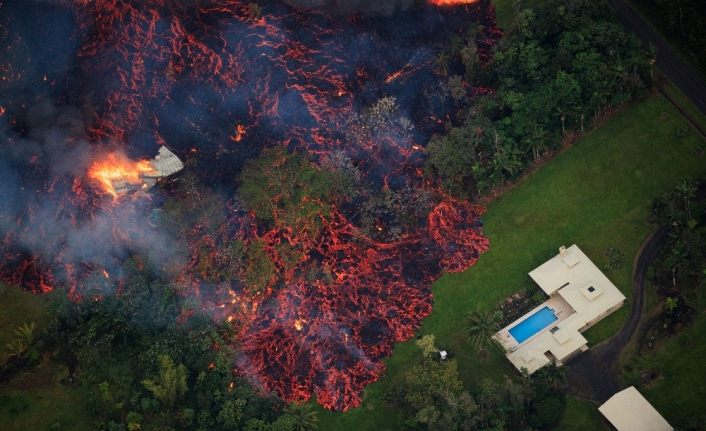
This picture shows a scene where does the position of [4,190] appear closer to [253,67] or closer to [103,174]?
[103,174]

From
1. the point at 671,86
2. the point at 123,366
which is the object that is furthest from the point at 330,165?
the point at 671,86

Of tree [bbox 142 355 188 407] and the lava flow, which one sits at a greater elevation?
the lava flow

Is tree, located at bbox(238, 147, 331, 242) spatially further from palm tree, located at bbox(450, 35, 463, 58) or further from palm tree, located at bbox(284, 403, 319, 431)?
palm tree, located at bbox(450, 35, 463, 58)

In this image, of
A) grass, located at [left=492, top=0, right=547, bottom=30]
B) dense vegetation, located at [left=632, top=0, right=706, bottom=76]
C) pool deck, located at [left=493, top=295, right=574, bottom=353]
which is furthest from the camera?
grass, located at [left=492, top=0, right=547, bottom=30]

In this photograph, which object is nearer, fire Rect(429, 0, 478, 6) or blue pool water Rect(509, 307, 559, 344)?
blue pool water Rect(509, 307, 559, 344)

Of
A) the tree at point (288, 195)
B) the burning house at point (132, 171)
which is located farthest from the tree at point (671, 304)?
the burning house at point (132, 171)

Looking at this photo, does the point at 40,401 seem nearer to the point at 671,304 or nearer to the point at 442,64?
the point at 442,64

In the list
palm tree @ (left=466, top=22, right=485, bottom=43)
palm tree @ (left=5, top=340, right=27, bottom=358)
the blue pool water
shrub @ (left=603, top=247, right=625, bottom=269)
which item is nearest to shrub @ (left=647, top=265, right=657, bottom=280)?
shrub @ (left=603, top=247, right=625, bottom=269)
